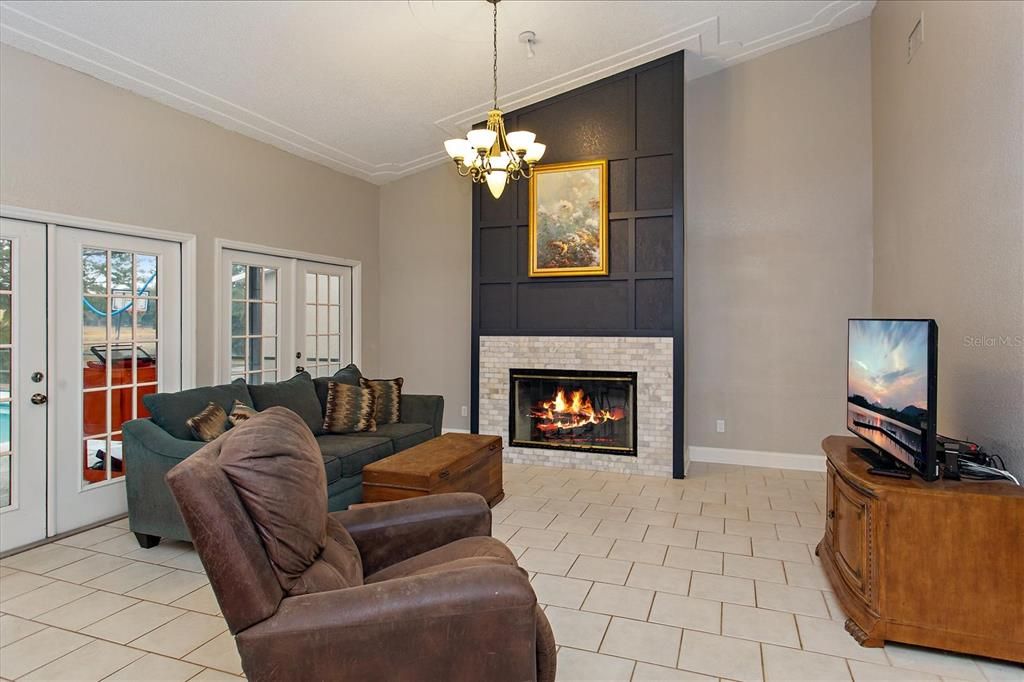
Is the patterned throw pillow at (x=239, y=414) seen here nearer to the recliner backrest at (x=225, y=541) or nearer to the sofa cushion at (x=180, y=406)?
the sofa cushion at (x=180, y=406)

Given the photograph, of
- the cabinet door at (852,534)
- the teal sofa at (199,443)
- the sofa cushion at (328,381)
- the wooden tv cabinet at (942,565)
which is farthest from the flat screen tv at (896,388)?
the sofa cushion at (328,381)

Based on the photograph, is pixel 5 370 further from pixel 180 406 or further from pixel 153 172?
pixel 153 172

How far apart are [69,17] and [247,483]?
3276mm

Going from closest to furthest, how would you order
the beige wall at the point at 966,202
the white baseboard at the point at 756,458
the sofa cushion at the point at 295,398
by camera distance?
1. the beige wall at the point at 966,202
2. the sofa cushion at the point at 295,398
3. the white baseboard at the point at 756,458

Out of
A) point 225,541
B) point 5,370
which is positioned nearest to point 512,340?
point 5,370

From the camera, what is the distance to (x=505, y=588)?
1.60m

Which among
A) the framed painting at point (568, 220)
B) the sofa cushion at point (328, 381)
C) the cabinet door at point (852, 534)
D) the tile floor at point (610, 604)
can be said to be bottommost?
the tile floor at point (610, 604)

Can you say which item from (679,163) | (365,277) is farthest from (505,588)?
(365,277)

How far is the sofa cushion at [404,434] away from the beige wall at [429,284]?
1.59 metres

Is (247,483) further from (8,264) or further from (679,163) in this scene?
(679,163)

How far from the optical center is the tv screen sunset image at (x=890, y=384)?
256 cm

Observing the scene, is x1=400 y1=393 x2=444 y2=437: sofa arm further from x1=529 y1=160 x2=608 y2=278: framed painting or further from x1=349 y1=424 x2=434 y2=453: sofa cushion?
x1=529 y1=160 x2=608 y2=278: framed painting

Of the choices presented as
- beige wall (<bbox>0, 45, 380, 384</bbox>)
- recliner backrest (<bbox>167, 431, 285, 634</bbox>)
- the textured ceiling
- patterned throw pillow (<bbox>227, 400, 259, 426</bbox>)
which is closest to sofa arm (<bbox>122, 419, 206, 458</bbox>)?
patterned throw pillow (<bbox>227, 400, 259, 426</bbox>)

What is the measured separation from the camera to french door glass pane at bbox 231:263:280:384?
521 cm
